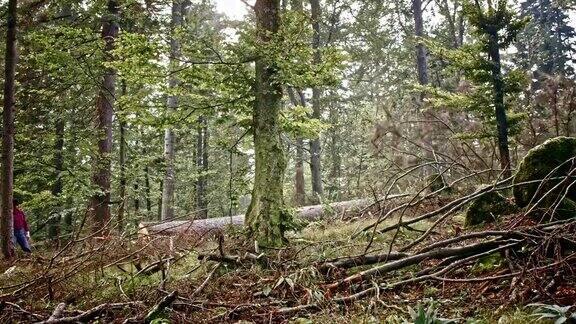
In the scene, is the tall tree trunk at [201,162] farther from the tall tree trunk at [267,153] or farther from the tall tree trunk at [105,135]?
the tall tree trunk at [267,153]

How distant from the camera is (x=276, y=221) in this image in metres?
7.61

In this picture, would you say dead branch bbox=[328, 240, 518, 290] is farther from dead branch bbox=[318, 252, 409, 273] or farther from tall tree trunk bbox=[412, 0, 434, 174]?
tall tree trunk bbox=[412, 0, 434, 174]

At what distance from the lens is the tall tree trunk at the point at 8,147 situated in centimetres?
852

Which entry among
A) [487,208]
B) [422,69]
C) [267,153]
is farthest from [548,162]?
[422,69]

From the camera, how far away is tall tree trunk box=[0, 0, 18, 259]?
852 cm

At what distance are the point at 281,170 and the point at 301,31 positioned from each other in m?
2.52

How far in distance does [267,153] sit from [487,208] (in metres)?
3.91

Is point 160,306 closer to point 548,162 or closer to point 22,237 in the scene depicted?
point 548,162

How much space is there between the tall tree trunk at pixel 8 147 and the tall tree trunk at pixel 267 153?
4833mm

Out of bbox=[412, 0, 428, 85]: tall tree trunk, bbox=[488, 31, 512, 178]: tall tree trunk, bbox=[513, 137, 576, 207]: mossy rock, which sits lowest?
bbox=[513, 137, 576, 207]: mossy rock

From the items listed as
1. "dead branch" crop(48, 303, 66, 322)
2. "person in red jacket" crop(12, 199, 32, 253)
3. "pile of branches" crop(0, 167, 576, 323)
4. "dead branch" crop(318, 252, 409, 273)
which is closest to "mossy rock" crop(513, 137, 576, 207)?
"pile of branches" crop(0, 167, 576, 323)

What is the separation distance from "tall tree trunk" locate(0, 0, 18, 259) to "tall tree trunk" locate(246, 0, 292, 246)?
4833 millimetres

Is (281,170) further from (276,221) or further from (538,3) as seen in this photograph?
(538,3)

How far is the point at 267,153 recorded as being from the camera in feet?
26.0
